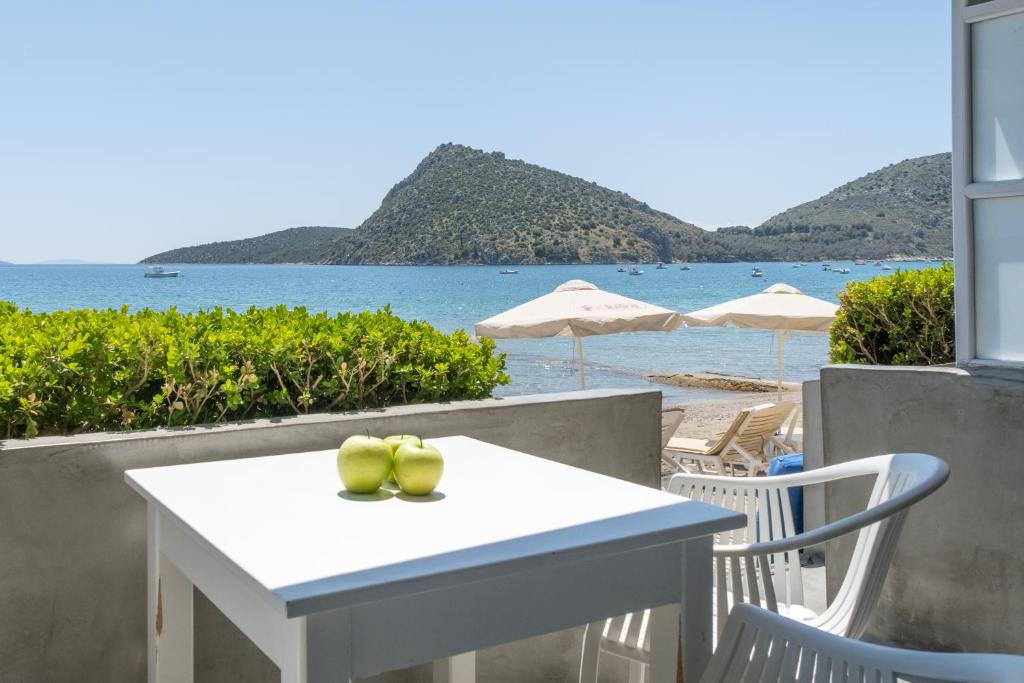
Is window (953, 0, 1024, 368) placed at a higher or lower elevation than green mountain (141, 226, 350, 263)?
lower

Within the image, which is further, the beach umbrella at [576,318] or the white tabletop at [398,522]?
the beach umbrella at [576,318]

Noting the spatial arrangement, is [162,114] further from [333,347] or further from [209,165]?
[333,347]

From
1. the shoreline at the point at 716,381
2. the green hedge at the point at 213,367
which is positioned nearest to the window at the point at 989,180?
the green hedge at the point at 213,367

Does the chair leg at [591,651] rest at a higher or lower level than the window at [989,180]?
lower

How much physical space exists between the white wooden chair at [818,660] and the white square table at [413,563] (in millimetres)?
76

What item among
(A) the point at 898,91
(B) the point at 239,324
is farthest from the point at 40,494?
(A) the point at 898,91

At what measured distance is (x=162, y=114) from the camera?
65.1m

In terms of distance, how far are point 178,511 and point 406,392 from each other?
1307 millimetres

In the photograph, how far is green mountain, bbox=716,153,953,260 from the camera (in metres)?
49.4

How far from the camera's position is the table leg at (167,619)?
214 cm

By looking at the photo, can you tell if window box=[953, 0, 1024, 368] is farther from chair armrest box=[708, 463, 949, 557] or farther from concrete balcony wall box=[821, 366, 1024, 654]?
chair armrest box=[708, 463, 949, 557]

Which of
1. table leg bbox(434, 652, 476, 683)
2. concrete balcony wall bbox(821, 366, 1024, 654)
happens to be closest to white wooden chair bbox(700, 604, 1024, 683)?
table leg bbox(434, 652, 476, 683)

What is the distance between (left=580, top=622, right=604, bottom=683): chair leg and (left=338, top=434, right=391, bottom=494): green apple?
2.93 ft

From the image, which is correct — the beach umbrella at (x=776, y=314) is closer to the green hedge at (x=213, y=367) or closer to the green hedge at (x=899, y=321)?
the green hedge at (x=899, y=321)
